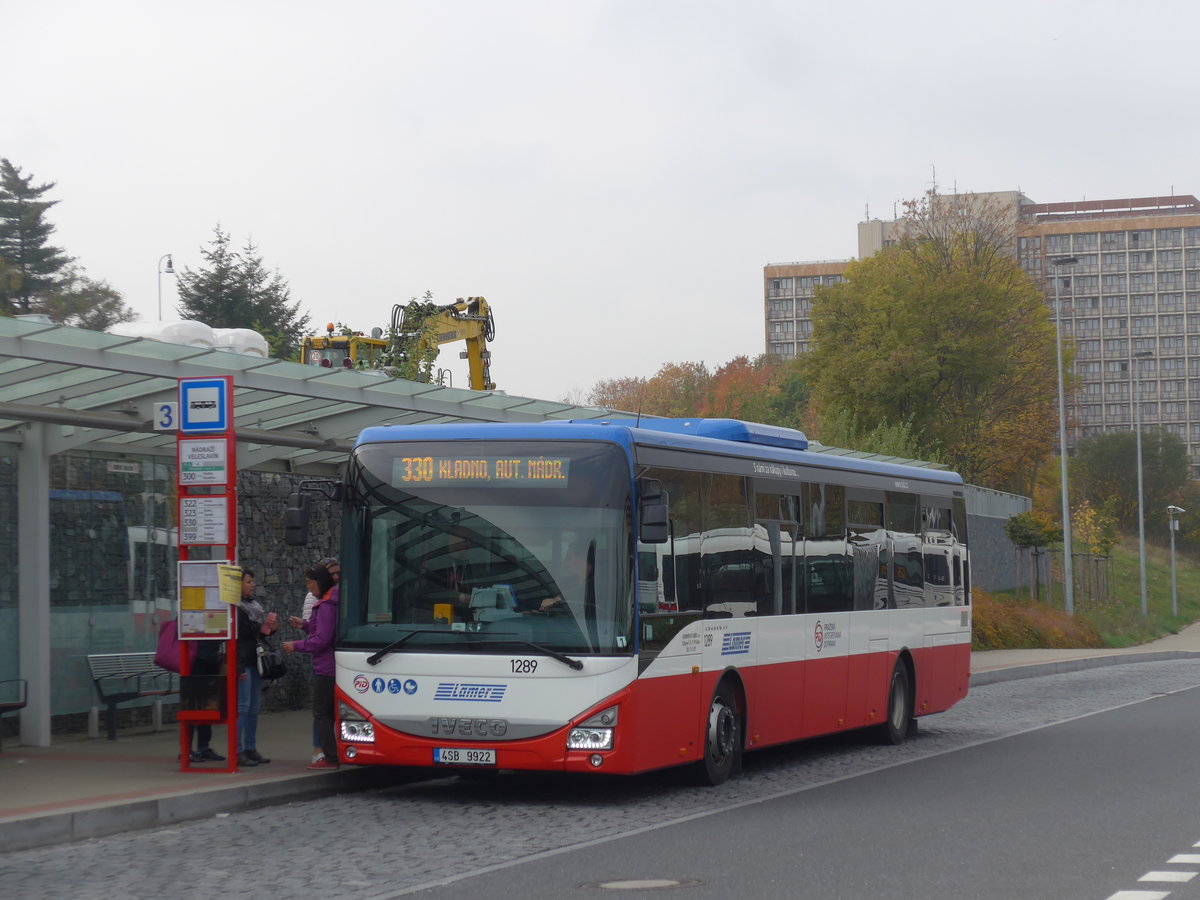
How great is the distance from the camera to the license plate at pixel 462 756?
497 inches

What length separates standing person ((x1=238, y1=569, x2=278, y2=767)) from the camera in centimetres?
1427

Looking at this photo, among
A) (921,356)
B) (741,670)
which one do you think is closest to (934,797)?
(741,670)

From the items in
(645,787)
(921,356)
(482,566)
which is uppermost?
(921,356)

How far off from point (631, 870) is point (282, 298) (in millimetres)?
64891

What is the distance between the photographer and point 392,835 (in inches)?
449

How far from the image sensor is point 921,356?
60.1 m

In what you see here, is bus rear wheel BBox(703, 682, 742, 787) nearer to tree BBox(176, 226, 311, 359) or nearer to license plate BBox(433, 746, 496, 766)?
license plate BBox(433, 746, 496, 766)

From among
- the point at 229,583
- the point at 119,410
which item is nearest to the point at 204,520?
the point at 229,583

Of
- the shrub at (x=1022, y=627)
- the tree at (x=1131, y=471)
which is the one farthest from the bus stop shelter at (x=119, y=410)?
the tree at (x=1131, y=471)

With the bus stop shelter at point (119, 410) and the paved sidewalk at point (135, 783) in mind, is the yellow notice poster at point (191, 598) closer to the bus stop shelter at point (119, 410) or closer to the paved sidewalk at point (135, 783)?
the paved sidewalk at point (135, 783)

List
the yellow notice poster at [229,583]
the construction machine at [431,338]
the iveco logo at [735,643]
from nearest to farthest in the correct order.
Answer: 1. the yellow notice poster at [229,583]
2. the iveco logo at [735,643]
3. the construction machine at [431,338]

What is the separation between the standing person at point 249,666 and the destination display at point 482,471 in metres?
1.92

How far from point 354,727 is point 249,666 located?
5.86 feet

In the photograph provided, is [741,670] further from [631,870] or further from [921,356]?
[921,356]
